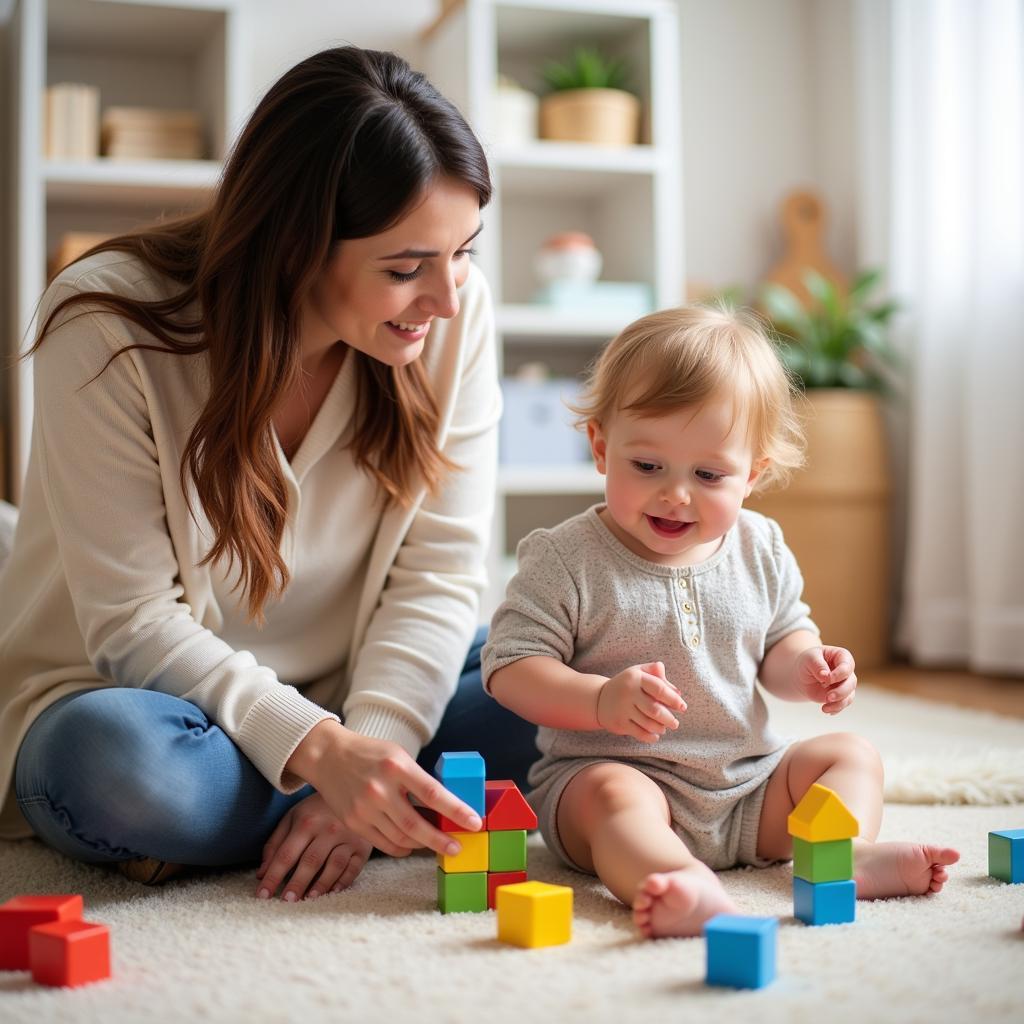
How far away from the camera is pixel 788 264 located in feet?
10.6

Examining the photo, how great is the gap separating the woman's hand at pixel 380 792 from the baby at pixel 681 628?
143 mm

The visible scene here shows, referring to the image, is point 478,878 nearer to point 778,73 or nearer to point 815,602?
point 815,602

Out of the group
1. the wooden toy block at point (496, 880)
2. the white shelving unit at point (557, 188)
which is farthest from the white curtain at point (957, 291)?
the wooden toy block at point (496, 880)

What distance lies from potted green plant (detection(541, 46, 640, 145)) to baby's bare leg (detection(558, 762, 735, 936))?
204 cm

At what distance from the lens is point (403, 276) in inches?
45.1

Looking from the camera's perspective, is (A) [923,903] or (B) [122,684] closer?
(A) [923,903]

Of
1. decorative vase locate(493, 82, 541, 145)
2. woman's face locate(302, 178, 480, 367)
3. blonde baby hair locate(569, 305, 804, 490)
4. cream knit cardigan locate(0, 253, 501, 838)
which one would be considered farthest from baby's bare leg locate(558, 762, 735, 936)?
decorative vase locate(493, 82, 541, 145)

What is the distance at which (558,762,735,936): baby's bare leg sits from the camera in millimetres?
912

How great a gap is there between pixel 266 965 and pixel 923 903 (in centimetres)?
53

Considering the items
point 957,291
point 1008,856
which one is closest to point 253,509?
point 1008,856

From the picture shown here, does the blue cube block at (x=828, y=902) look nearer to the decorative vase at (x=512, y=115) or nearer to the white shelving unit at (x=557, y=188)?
the white shelving unit at (x=557, y=188)

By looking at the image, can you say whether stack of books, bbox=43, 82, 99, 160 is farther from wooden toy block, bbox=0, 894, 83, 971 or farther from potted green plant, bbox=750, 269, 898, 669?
wooden toy block, bbox=0, 894, 83, 971

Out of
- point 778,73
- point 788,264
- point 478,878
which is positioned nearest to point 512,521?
point 788,264

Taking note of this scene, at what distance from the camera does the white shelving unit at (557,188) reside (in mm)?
2744
